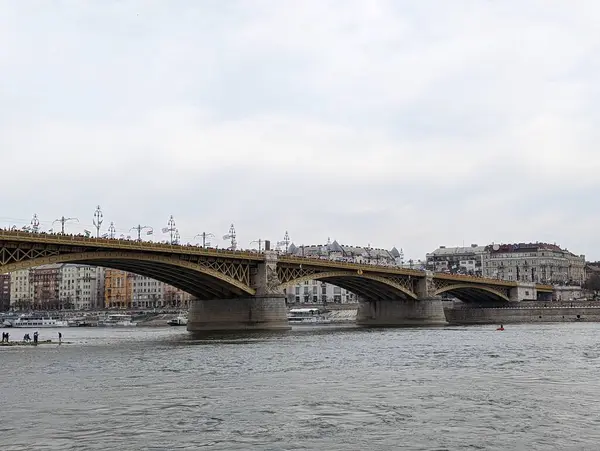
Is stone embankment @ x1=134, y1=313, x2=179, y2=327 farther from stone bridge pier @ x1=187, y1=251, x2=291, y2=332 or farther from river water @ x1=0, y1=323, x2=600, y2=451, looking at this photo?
river water @ x1=0, y1=323, x2=600, y2=451

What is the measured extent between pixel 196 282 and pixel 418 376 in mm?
60620

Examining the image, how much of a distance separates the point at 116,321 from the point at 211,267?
342 feet

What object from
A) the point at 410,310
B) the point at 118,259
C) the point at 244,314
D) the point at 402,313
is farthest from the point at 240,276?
the point at 402,313

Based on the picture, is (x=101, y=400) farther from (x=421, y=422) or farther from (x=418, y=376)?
(x=418, y=376)

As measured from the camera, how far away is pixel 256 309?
3942 inches

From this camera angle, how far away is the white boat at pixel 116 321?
183762mm

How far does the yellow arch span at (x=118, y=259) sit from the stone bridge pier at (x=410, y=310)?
40.6 metres

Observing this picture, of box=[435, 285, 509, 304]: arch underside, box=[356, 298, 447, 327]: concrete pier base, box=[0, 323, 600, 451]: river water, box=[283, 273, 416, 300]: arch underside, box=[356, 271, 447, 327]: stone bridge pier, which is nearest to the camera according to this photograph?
box=[0, 323, 600, 451]: river water

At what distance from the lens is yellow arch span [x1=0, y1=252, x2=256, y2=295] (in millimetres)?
70812

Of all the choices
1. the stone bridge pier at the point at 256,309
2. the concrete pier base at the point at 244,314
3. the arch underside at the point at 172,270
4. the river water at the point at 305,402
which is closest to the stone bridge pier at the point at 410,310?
the stone bridge pier at the point at 256,309

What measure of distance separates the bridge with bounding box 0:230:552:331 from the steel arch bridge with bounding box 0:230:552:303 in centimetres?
9

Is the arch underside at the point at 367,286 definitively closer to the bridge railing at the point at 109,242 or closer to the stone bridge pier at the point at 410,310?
the stone bridge pier at the point at 410,310

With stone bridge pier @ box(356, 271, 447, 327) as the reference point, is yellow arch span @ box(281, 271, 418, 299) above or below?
above

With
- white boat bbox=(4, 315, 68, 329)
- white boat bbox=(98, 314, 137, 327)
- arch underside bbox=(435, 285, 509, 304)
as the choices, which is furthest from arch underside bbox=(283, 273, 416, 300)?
white boat bbox=(4, 315, 68, 329)
